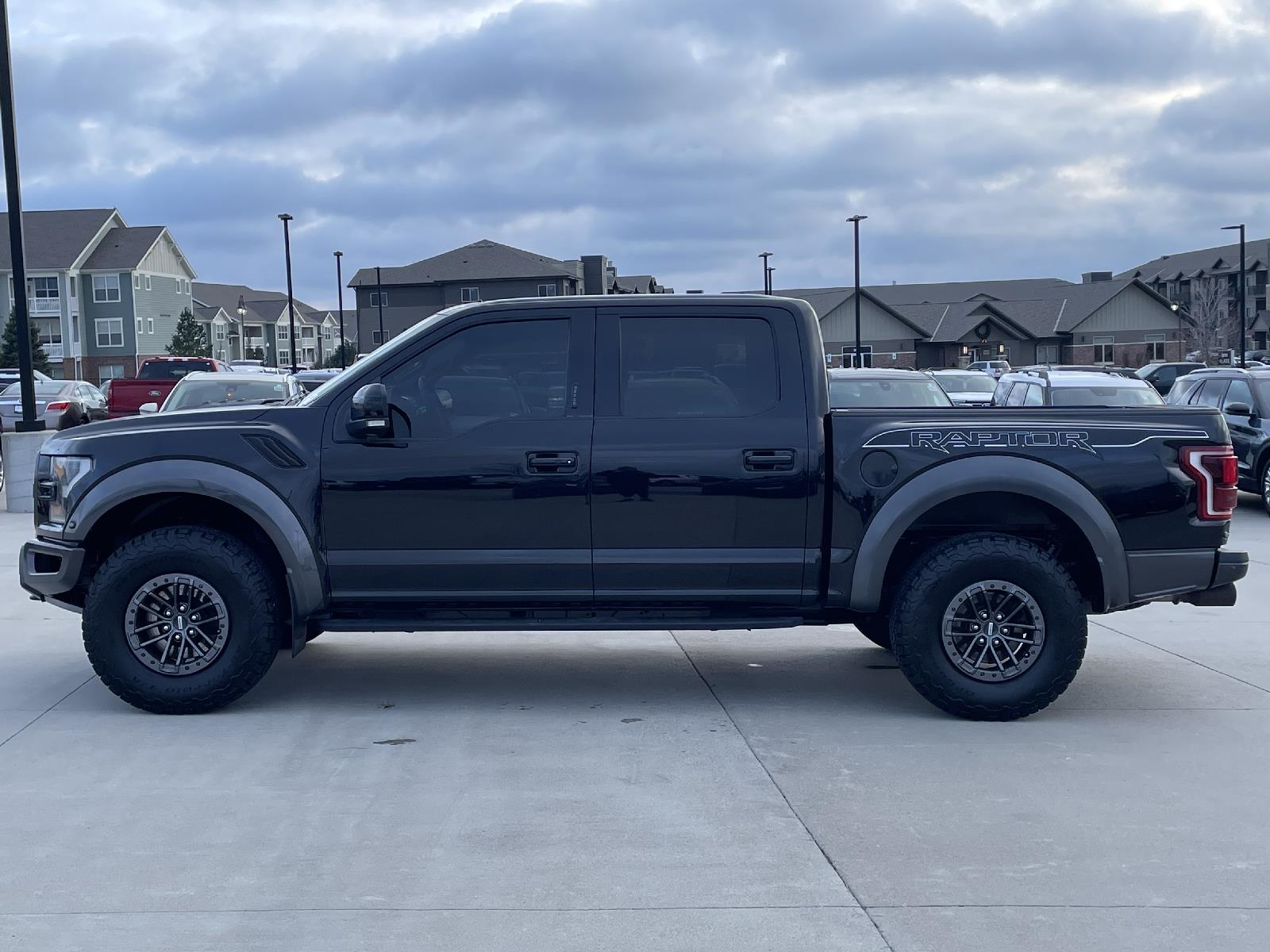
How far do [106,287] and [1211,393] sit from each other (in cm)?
7005

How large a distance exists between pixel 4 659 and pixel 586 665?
353 cm

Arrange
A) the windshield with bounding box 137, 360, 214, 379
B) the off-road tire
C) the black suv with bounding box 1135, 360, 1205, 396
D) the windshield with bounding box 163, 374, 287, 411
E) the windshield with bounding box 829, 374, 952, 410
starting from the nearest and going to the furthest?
the off-road tire, the windshield with bounding box 829, 374, 952, 410, the windshield with bounding box 163, 374, 287, 411, the windshield with bounding box 137, 360, 214, 379, the black suv with bounding box 1135, 360, 1205, 396

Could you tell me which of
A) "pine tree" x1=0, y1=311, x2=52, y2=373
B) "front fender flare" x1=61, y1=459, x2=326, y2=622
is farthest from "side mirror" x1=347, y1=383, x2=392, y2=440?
"pine tree" x1=0, y1=311, x2=52, y2=373

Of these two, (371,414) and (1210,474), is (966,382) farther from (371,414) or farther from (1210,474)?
(371,414)

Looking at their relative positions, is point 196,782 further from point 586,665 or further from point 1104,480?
point 1104,480

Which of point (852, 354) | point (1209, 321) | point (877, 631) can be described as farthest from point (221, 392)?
point (1209, 321)

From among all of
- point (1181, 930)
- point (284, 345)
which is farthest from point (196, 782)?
point (284, 345)

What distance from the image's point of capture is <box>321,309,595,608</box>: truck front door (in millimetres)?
6668

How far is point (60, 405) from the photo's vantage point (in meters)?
26.2

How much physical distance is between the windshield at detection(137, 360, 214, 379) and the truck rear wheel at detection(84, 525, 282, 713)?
27604 mm

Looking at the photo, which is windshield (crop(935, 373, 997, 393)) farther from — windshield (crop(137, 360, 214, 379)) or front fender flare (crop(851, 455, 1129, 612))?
front fender flare (crop(851, 455, 1129, 612))

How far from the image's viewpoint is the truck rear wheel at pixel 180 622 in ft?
22.1

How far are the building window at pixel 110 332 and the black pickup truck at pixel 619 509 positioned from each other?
75254 mm

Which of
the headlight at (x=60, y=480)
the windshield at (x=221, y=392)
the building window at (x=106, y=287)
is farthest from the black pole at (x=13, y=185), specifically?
the building window at (x=106, y=287)
